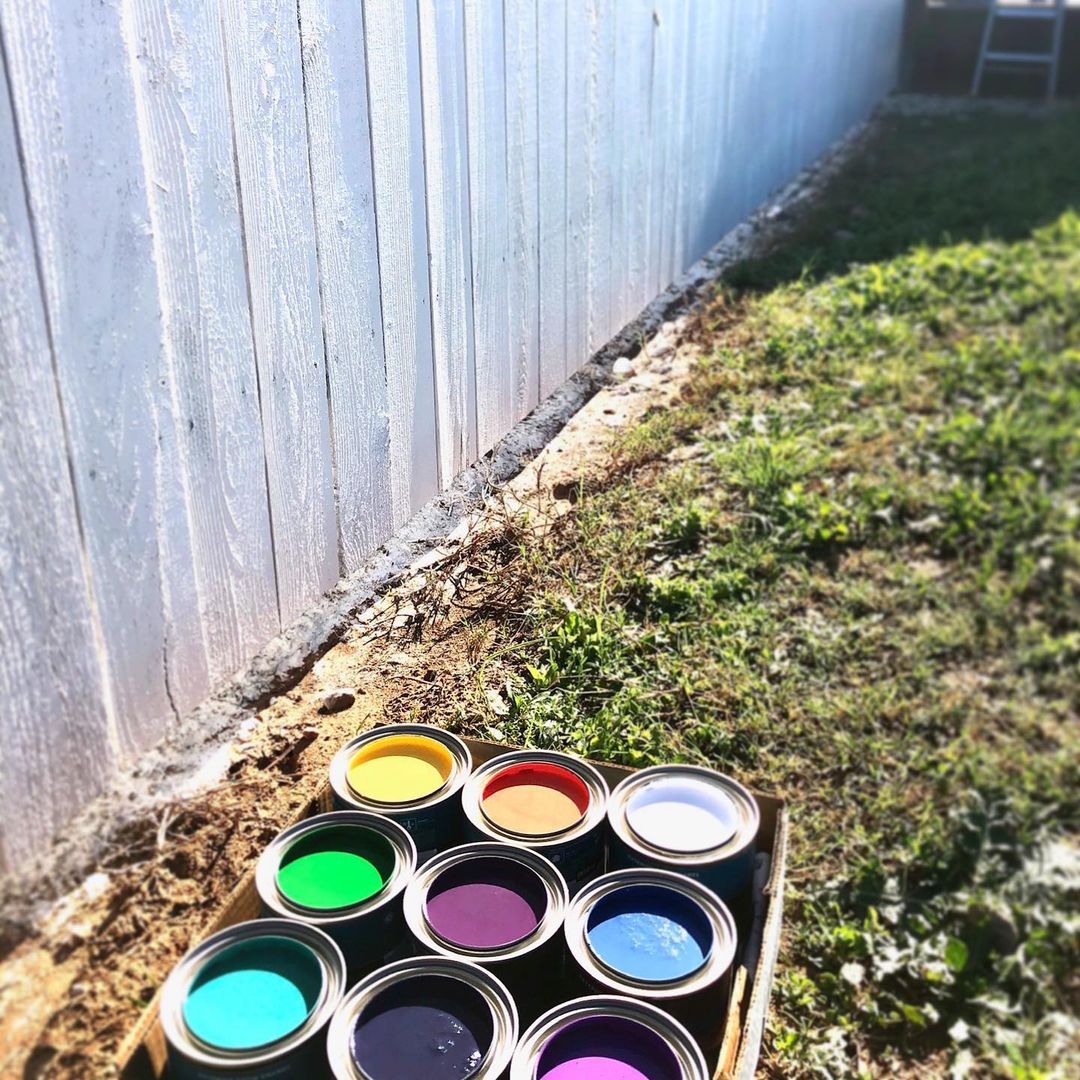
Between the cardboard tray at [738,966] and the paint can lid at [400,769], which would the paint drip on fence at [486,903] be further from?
the cardboard tray at [738,966]

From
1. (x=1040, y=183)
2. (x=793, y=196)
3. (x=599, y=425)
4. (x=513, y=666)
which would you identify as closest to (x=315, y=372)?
(x=513, y=666)

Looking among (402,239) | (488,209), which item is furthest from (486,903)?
(488,209)

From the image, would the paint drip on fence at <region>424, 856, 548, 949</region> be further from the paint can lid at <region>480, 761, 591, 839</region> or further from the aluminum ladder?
the aluminum ladder

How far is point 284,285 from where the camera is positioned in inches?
91.0

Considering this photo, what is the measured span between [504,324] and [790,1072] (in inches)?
80.0

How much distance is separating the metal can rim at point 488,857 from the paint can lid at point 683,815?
203mm

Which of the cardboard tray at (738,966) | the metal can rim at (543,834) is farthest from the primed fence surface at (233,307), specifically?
the metal can rim at (543,834)

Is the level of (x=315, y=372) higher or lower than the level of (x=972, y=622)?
higher

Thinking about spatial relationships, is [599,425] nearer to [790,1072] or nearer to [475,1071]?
[790,1072]

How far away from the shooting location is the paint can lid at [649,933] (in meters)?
1.83

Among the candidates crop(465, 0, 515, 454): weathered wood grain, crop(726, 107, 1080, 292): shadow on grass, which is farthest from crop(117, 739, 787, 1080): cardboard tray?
crop(726, 107, 1080, 292): shadow on grass

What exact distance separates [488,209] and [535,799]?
168 cm

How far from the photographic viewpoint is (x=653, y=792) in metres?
2.19

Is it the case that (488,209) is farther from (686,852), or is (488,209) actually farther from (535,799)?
(686,852)
